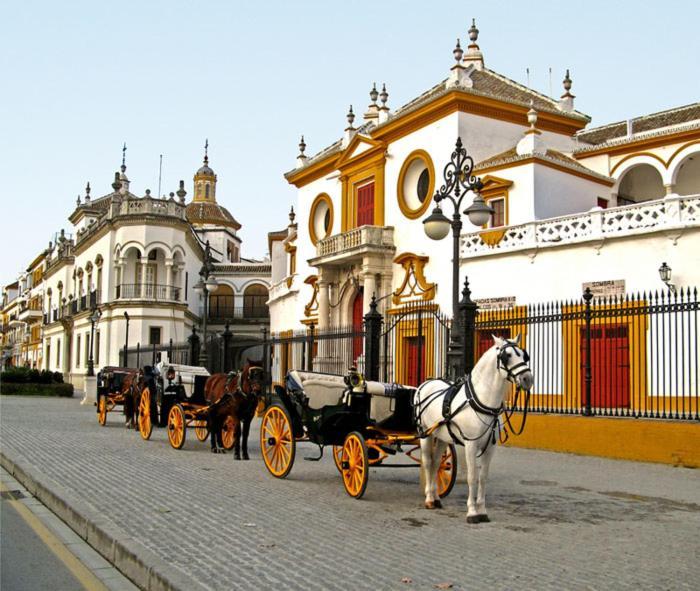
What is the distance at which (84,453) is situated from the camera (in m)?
12.4

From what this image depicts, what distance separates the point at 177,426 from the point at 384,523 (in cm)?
715

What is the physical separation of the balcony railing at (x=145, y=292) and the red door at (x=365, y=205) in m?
19.3

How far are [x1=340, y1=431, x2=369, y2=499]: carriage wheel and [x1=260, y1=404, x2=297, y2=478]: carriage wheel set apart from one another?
1.24 meters

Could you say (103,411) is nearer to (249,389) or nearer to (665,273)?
(249,389)

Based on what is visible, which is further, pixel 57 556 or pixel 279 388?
pixel 279 388

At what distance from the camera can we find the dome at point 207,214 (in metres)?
67.8

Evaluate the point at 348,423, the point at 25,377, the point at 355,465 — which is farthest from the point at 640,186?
the point at 25,377

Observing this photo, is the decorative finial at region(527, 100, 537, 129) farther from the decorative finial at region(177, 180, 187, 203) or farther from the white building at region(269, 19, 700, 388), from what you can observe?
the decorative finial at region(177, 180, 187, 203)

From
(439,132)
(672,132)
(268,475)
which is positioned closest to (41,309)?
(439,132)

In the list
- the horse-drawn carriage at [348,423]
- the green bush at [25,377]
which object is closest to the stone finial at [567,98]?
the horse-drawn carriage at [348,423]

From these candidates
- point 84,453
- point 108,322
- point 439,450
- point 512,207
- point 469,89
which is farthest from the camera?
point 108,322

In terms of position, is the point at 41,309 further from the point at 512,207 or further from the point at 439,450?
Result: the point at 439,450

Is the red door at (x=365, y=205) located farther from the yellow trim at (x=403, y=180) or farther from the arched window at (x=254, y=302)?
the arched window at (x=254, y=302)

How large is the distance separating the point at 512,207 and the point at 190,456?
15260mm
